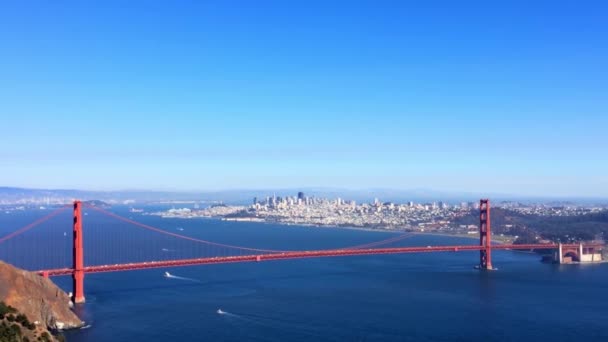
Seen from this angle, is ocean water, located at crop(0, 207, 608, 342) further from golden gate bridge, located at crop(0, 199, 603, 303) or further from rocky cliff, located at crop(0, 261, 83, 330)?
golden gate bridge, located at crop(0, 199, 603, 303)

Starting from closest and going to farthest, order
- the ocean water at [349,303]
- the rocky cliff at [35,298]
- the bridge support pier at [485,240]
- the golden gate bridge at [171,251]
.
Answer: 1. the rocky cliff at [35,298]
2. the ocean water at [349,303]
3. the golden gate bridge at [171,251]
4. the bridge support pier at [485,240]

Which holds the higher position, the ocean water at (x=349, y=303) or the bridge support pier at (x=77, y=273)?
the bridge support pier at (x=77, y=273)

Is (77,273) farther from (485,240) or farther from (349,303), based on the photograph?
(485,240)

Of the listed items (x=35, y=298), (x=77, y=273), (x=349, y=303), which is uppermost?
(x=77, y=273)

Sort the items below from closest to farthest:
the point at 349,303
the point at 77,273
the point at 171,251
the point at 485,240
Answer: the point at 77,273 → the point at 349,303 → the point at 485,240 → the point at 171,251

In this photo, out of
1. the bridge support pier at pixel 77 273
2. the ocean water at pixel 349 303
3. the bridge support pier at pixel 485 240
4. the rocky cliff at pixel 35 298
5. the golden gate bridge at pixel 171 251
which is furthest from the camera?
the bridge support pier at pixel 485 240

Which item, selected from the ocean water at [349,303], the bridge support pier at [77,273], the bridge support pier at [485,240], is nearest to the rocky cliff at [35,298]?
the ocean water at [349,303]

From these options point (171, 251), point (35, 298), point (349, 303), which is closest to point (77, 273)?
point (35, 298)

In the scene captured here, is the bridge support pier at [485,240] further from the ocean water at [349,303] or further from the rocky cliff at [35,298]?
the rocky cliff at [35,298]
